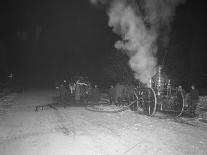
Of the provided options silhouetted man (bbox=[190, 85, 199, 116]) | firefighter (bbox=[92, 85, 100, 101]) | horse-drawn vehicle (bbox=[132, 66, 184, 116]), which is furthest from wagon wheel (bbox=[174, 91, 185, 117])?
firefighter (bbox=[92, 85, 100, 101])

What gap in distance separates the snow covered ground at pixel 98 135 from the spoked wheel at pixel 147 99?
0.67 meters

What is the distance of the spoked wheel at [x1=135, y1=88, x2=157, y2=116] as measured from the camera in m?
12.0

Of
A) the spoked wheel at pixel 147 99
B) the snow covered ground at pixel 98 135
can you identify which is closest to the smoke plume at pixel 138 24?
the spoked wheel at pixel 147 99

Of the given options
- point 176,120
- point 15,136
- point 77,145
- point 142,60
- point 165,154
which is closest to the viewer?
point 165,154

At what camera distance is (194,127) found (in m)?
9.70

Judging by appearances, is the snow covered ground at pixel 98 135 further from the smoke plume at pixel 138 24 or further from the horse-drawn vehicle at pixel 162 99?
the smoke plume at pixel 138 24

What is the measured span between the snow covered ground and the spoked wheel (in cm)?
67

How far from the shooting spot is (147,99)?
12.4 m

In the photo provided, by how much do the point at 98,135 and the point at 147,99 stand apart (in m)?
4.82

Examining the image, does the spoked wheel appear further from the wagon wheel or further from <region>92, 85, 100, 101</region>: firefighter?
<region>92, 85, 100, 101</region>: firefighter

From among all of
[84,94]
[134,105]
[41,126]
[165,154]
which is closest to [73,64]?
[84,94]

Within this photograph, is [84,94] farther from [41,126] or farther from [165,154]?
[165,154]

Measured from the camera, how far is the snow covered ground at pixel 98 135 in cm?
687

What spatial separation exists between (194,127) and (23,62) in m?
76.9
